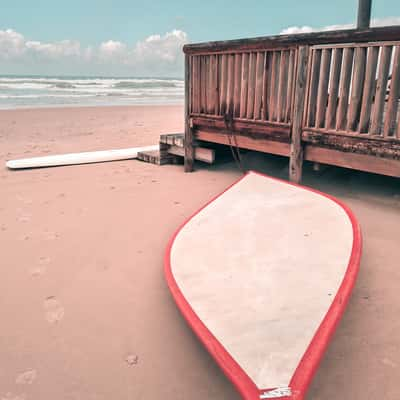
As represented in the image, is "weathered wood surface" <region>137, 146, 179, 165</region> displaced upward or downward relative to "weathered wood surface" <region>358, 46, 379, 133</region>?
downward

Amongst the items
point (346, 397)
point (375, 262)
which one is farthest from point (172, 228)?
point (346, 397)

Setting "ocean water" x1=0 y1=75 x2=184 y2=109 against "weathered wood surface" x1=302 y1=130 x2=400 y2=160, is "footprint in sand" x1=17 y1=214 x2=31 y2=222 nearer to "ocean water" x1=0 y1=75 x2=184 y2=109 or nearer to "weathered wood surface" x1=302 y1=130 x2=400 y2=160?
"weathered wood surface" x1=302 y1=130 x2=400 y2=160

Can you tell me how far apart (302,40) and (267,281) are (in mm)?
3050

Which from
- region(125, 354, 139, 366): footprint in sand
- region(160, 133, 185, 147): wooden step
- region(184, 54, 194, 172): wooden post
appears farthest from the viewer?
region(160, 133, 185, 147): wooden step

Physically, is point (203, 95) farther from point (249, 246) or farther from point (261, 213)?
point (249, 246)

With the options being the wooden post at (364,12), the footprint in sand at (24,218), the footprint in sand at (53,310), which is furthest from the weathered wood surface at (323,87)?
the footprint in sand at (24,218)

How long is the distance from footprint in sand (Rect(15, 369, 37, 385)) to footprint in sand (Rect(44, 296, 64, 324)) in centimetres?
43

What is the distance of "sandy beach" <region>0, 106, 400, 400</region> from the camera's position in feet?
6.51

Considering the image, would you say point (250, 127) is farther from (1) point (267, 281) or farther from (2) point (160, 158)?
(1) point (267, 281)

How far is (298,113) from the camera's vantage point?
446 centimetres

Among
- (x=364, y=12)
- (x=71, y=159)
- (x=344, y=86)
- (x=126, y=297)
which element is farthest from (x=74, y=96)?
(x=126, y=297)

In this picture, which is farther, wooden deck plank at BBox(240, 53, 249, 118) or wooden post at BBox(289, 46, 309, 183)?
wooden deck plank at BBox(240, 53, 249, 118)

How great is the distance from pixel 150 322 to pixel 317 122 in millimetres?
3012

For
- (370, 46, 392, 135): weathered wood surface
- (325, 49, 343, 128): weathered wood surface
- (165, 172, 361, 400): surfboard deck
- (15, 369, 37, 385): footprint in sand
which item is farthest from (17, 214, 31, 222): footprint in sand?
(370, 46, 392, 135): weathered wood surface
